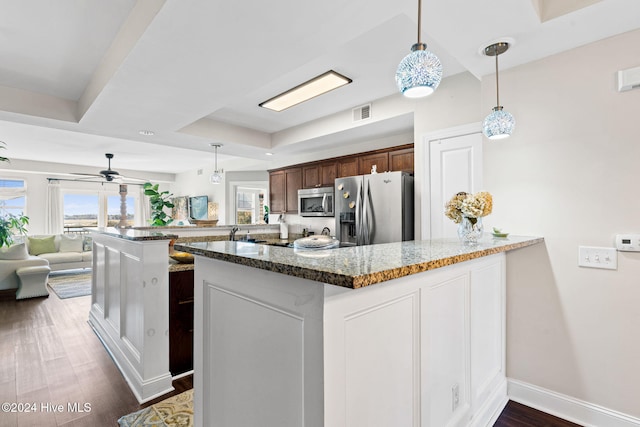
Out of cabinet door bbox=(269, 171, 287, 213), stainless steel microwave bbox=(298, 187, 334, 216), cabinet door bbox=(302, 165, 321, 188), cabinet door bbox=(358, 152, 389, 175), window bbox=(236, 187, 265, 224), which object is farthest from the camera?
window bbox=(236, 187, 265, 224)

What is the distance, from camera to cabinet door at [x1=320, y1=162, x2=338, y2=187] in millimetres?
4441

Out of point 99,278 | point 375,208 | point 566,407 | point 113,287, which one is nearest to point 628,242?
point 566,407

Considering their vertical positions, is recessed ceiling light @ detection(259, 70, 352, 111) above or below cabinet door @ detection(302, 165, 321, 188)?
above

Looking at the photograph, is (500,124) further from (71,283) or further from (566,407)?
(71,283)

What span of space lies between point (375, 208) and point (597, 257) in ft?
6.31

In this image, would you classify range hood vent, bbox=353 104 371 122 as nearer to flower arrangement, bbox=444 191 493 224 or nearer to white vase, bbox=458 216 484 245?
flower arrangement, bbox=444 191 493 224

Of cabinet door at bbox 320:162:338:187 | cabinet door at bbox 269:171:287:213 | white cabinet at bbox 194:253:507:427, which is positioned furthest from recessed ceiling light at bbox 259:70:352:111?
white cabinet at bbox 194:253:507:427

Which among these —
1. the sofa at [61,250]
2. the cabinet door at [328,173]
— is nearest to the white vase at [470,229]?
the cabinet door at [328,173]

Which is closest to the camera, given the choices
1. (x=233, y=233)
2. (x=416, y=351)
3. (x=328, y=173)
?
(x=416, y=351)

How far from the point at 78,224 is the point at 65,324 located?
19.8 feet

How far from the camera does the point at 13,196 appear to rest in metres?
7.15

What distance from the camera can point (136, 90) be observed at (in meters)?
2.49

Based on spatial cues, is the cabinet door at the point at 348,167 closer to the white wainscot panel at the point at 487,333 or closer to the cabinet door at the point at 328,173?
the cabinet door at the point at 328,173

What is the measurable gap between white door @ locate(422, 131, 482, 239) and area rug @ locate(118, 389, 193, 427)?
8.19 ft
